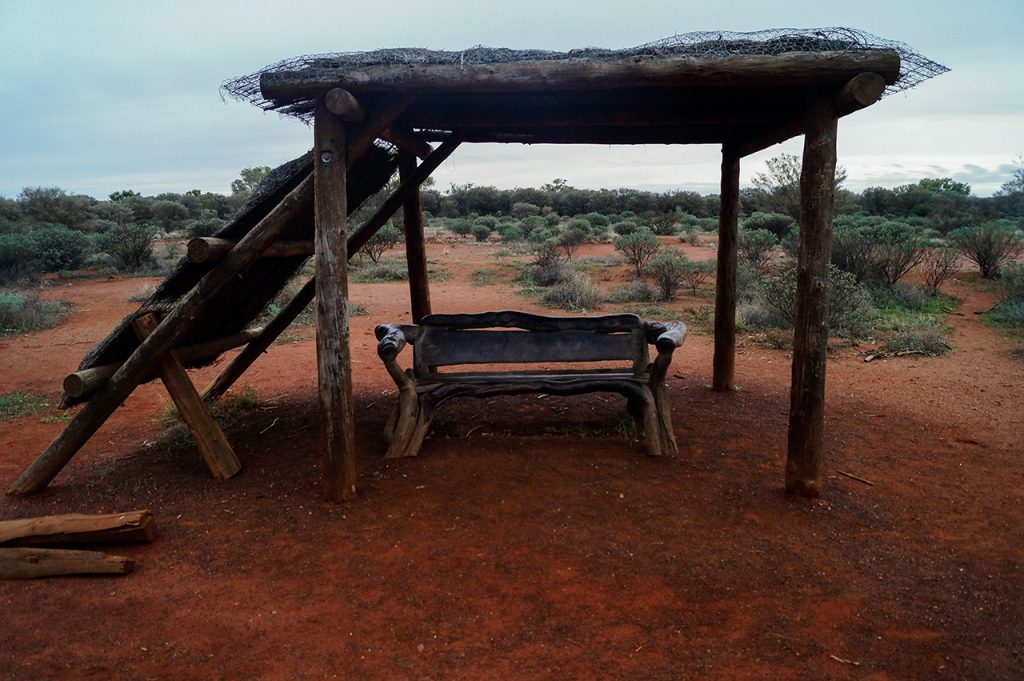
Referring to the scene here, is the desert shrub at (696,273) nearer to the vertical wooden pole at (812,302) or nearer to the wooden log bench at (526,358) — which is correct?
the wooden log bench at (526,358)

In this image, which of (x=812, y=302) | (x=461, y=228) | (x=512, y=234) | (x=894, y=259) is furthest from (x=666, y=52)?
(x=461, y=228)

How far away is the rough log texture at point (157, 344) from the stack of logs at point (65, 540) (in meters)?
0.93

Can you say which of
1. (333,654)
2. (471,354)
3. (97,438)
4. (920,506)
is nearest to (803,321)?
(920,506)

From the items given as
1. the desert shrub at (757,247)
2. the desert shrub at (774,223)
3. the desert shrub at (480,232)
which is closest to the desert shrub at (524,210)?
the desert shrub at (480,232)

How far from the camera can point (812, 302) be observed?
14.3 feet

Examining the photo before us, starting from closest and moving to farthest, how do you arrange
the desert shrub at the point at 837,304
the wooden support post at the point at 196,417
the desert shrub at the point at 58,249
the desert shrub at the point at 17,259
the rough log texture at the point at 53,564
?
the rough log texture at the point at 53,564, the wooden support post at the point at 196,417, the desert shrub at the point at 837,304, the desert shrub at the point at 17,259, the desert shrub at the point at 58,249

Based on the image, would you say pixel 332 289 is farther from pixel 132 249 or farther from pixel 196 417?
pixel 132 249

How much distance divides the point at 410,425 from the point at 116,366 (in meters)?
2.03

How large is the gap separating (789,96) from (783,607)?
3118mm

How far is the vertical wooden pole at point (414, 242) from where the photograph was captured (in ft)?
21.6

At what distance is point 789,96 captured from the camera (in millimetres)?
4625

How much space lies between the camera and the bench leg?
5117 millimetres

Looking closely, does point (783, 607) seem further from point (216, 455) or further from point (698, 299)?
point (698, 299)

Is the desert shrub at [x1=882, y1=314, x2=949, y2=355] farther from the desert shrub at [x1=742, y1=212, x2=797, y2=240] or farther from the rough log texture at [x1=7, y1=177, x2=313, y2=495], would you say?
the desert shrub at [x1=742, y1=212, x2=797, y2=240]
